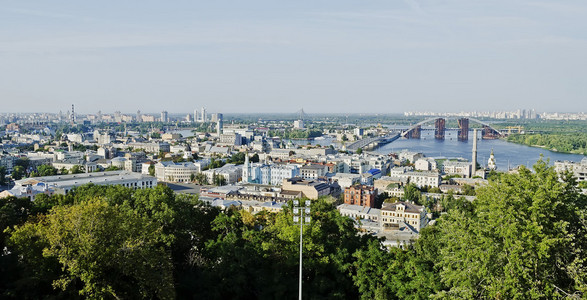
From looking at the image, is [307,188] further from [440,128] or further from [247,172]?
[440,128]

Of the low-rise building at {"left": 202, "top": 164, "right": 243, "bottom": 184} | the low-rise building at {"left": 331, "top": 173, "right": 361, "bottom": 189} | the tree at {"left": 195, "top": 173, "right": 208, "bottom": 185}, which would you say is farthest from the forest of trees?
the low-rise building at {"left": 202, "top": 164, "right": 243, "bottom": 184}

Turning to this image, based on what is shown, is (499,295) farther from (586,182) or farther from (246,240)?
(586,182)

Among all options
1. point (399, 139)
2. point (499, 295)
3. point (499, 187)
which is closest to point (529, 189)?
point (499, 187)

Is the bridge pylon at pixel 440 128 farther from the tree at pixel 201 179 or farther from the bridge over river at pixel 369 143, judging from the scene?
the tree at pixel 201 179

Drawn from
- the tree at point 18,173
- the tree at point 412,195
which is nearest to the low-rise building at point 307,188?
the tree at point 412,195

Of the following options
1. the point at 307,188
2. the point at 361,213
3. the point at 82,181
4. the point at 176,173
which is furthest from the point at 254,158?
the point at 361,213
